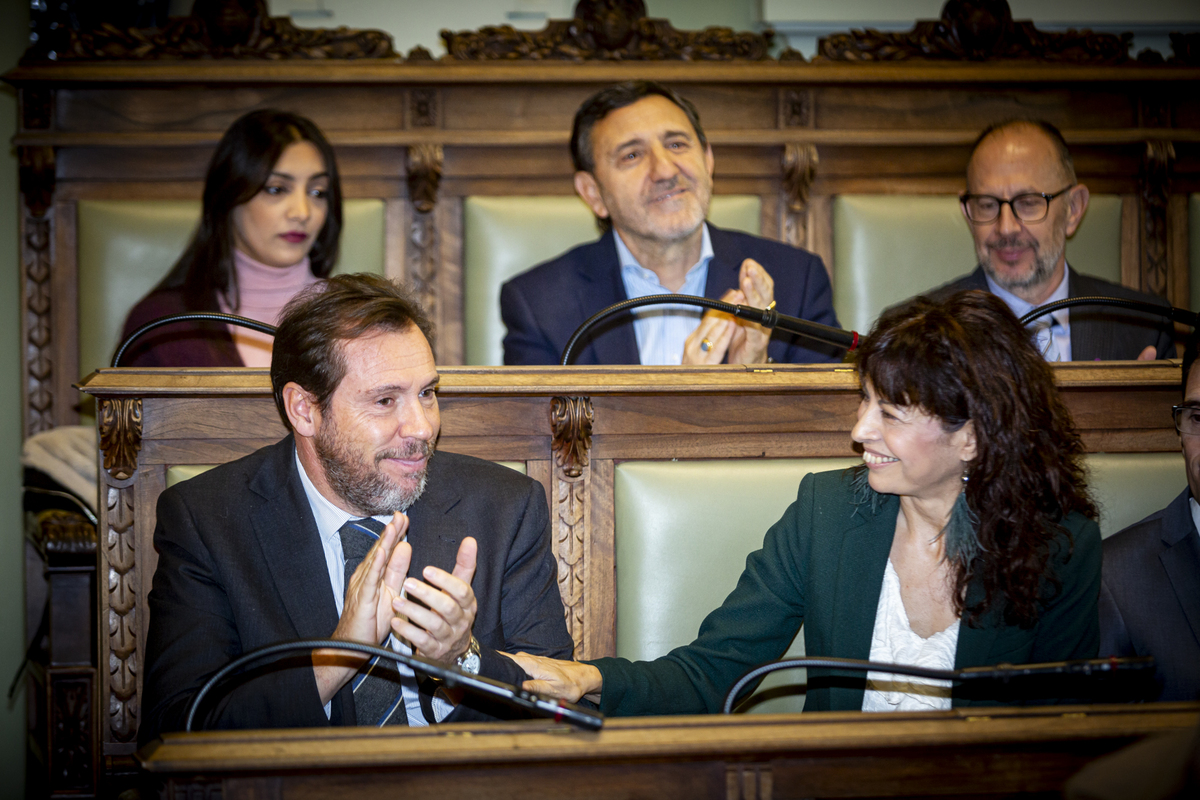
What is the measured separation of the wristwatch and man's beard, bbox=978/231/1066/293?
2.05 m

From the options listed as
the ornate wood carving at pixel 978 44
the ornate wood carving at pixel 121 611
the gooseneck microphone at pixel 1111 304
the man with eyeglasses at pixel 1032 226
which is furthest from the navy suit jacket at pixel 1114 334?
the ornate wood carving at pixel 121 611

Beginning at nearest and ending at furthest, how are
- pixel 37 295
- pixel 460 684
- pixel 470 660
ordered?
pixel 460 684 < pixel 470 660 < pixel 37 295

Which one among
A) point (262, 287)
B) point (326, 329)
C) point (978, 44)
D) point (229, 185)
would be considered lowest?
point (326, 329)

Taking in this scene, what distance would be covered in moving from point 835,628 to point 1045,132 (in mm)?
1840

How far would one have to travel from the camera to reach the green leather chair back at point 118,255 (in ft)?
10.4

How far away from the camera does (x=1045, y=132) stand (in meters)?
2.89

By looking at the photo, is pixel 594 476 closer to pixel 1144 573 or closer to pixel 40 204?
pixel 1144 573

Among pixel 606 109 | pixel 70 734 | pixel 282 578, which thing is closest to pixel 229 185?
pixel 606 109

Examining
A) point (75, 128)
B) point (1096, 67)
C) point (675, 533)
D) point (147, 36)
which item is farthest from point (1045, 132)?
point (75, 128)

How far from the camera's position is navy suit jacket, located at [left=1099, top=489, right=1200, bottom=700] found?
1701 mm

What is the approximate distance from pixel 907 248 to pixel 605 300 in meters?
1.08

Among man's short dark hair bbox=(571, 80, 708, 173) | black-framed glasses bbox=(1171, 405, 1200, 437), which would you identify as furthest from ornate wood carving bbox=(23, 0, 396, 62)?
black-framed glasses bbox=(1171, 405, 1200, 437)

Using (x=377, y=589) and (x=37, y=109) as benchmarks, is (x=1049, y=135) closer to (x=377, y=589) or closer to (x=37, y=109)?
(x=377, y=589)

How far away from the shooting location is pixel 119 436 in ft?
5.96
